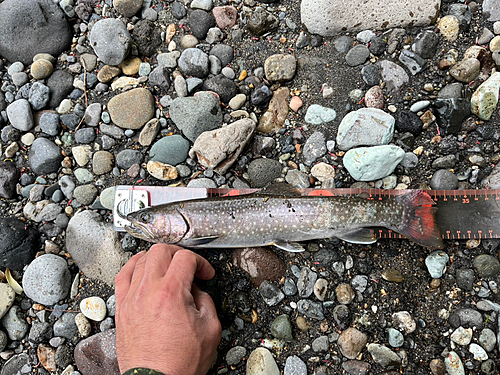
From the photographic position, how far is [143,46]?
3.85 m

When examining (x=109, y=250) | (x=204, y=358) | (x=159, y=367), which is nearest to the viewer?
(x=159, y=367)

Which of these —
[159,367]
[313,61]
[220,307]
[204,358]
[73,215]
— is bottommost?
[220,307]

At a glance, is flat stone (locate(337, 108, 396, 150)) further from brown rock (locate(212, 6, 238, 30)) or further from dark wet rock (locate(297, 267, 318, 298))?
brown rock (locate(212, 6, 238, 30))

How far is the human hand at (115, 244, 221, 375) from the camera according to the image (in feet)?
8.67

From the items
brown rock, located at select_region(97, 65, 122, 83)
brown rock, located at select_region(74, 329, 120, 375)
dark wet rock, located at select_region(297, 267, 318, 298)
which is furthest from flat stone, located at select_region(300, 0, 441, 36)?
brown rock, located at select_region(74, 329, 120, 375)

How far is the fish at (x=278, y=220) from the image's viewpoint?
3.21 m

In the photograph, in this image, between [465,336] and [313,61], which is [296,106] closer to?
[313,61]

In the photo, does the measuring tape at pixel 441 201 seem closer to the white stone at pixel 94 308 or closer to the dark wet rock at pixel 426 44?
the white stone at pixel 94 308

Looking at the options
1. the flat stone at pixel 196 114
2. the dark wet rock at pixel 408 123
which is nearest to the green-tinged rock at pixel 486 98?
the dark wet rock at pixel 408 123

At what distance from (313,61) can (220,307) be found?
9.64ft

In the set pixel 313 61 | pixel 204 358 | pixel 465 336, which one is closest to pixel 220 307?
pixel 204 358

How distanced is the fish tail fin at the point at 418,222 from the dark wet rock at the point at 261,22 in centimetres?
242

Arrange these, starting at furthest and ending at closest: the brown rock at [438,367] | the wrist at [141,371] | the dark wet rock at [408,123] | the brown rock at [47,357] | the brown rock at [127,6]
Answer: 1. the brown rock at [127,6]
2. the dark wet rock at [408,123]
3. the brown rock at [47,357]
4. the brown rock at [438,367]
5. the wrist at [141,371]

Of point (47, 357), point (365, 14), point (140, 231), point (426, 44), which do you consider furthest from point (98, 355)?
point (426, 44)
